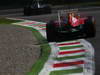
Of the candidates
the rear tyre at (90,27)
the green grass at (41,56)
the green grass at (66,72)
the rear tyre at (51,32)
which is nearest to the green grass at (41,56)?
the green grass at (41,56)

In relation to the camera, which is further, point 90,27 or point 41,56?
point 90,27

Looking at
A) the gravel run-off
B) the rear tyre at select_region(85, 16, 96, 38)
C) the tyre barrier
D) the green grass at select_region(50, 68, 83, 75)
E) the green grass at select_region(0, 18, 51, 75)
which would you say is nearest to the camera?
the green grass at select_region(50, 68, 83, 75)

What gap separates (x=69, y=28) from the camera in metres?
12.6

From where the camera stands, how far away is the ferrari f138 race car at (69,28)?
12375 mm

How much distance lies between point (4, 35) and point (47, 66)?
289 inches

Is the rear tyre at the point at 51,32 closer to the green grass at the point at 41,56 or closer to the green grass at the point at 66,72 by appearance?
the green grass at the point at 41,56

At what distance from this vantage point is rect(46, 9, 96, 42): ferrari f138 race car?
40.6 feet

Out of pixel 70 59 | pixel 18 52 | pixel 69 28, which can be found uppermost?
pixel 69 28

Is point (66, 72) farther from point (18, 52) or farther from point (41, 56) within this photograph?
point (18, 52)

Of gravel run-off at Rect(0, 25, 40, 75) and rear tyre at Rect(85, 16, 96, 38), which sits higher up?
rear tyre at Rect(85, 16, 96, 38)

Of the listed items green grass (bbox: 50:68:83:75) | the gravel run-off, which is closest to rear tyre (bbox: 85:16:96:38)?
the gravel run-off

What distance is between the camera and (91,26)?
12.1 m

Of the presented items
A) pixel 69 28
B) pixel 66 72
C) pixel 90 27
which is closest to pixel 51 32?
pixel 69 28

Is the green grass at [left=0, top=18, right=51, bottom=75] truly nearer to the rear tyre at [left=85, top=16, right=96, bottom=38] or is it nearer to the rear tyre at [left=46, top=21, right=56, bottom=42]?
the rear tyre at [left=46, top=21, right=56, bottom=42]
